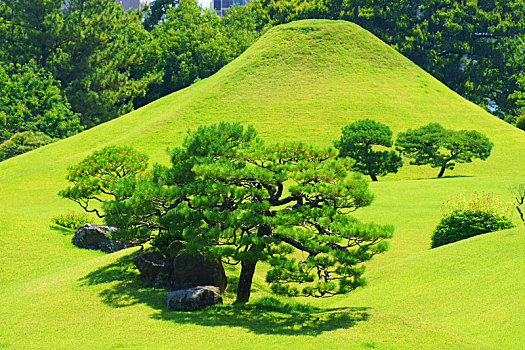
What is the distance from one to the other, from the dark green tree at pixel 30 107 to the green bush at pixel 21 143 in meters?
1.33

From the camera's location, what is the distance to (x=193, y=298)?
13992 millimetres

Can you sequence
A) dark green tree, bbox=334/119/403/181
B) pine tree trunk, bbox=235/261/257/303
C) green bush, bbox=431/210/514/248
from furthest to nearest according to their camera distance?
1. dark green tree, bbox=334/119/403/181
2. green bush, bbox=431/210/514/248
3. pine tree trunk, bbox=235/261/257/303

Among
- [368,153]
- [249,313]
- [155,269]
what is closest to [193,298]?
[249,313]

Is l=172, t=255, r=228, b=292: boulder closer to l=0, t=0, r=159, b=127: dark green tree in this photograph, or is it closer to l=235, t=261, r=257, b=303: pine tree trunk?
l=235, t=261, r=257, b=303: pine tree trunk

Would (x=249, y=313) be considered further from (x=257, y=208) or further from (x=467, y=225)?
(x=467, y=225)

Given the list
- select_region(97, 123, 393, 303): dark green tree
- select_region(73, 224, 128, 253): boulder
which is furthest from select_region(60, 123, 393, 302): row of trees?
select_region(73, 224, 128, 253): boulder

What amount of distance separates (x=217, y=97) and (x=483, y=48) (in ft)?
123

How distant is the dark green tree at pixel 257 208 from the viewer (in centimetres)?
1274

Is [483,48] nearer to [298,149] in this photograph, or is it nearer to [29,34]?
[29,34]

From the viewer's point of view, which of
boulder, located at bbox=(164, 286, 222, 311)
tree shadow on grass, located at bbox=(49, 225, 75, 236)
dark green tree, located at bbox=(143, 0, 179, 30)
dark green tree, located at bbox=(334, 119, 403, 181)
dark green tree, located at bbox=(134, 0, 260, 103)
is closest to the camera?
boulder, located at bbox=(164, 286, 222, 311)

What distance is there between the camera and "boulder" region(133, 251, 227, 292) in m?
15.1

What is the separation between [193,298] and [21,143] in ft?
152

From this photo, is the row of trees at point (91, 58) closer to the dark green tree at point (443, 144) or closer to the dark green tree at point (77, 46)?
the dark green tree at point (77, 46)

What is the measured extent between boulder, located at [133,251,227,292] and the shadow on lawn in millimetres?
355
